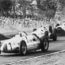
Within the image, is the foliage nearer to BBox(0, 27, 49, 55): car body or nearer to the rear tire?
BBox(0, 27, 49, 55): car body

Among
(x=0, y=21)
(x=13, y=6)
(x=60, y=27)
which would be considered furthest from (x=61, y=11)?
(x=60, y=27)

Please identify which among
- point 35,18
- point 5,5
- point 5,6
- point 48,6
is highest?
point 5,5

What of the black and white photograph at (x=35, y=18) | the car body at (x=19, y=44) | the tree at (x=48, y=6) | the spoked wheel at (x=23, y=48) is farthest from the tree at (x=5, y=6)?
the spoked wheel at (x=23, y=48)

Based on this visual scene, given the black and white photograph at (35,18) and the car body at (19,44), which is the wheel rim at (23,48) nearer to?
the car body at (19,44)

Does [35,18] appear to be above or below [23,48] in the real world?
below

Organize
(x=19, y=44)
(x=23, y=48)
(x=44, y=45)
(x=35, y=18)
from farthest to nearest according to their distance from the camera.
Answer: (x=35, y=18) → (x=44, y=45) → (x=23, y=48) → (x=19, y=44)

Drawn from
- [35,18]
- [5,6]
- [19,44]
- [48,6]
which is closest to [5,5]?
[5,6]

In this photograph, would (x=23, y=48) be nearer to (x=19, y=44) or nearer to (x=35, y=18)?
(x=19, y=44)

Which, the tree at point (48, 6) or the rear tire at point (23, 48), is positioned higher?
the rear tire at point (23, 48)

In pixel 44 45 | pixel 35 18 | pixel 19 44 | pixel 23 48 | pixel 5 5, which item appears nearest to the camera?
pixel 19 44

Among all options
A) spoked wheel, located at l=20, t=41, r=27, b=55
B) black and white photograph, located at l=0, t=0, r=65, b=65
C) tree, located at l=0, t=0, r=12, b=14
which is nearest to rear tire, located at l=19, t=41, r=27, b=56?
spoked wheel, located at l=20, t=41, r=27, b=55

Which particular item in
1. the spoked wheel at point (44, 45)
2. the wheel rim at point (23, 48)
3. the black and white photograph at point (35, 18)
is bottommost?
the black and white photograph at point (35, 18)

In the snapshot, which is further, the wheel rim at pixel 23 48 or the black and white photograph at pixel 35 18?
the black and white photograph at pixel 35 18

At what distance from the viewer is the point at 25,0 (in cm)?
5125
